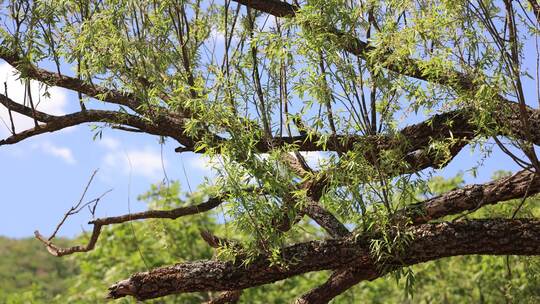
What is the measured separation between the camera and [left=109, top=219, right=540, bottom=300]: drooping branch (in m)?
4.73

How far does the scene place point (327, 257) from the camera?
4.77m

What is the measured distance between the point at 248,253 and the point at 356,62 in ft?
4.14

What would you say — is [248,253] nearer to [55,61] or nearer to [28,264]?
[55,61]

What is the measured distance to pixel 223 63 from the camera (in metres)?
5.36

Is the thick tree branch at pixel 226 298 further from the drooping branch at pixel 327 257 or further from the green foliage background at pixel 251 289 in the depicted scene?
the green foliage background at pixel 251 289

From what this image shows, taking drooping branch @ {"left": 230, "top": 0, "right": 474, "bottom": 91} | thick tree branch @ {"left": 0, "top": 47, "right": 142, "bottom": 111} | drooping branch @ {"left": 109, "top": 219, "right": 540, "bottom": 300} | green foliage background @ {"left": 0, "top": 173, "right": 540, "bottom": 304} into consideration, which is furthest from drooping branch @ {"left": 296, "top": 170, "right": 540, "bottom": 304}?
green foliage background @ {"left": 0, "top": 173, "right": 540, "bottom": 304}

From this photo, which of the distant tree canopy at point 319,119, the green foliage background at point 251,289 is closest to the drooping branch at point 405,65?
the distant tree canopy at point 319,119

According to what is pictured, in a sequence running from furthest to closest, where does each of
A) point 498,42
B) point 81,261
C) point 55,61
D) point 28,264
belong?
point 28,264, point 81,261, point 55,61, point 498,42

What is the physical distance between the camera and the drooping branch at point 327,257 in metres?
4.73

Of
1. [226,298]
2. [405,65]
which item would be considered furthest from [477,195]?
[226,298]

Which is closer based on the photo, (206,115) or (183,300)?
(206,115)

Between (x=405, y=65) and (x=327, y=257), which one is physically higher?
(x=405, y=65)

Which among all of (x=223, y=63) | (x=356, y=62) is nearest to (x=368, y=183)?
(x=356, y=62)

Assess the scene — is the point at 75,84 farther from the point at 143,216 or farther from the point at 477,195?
the point at 477,195
